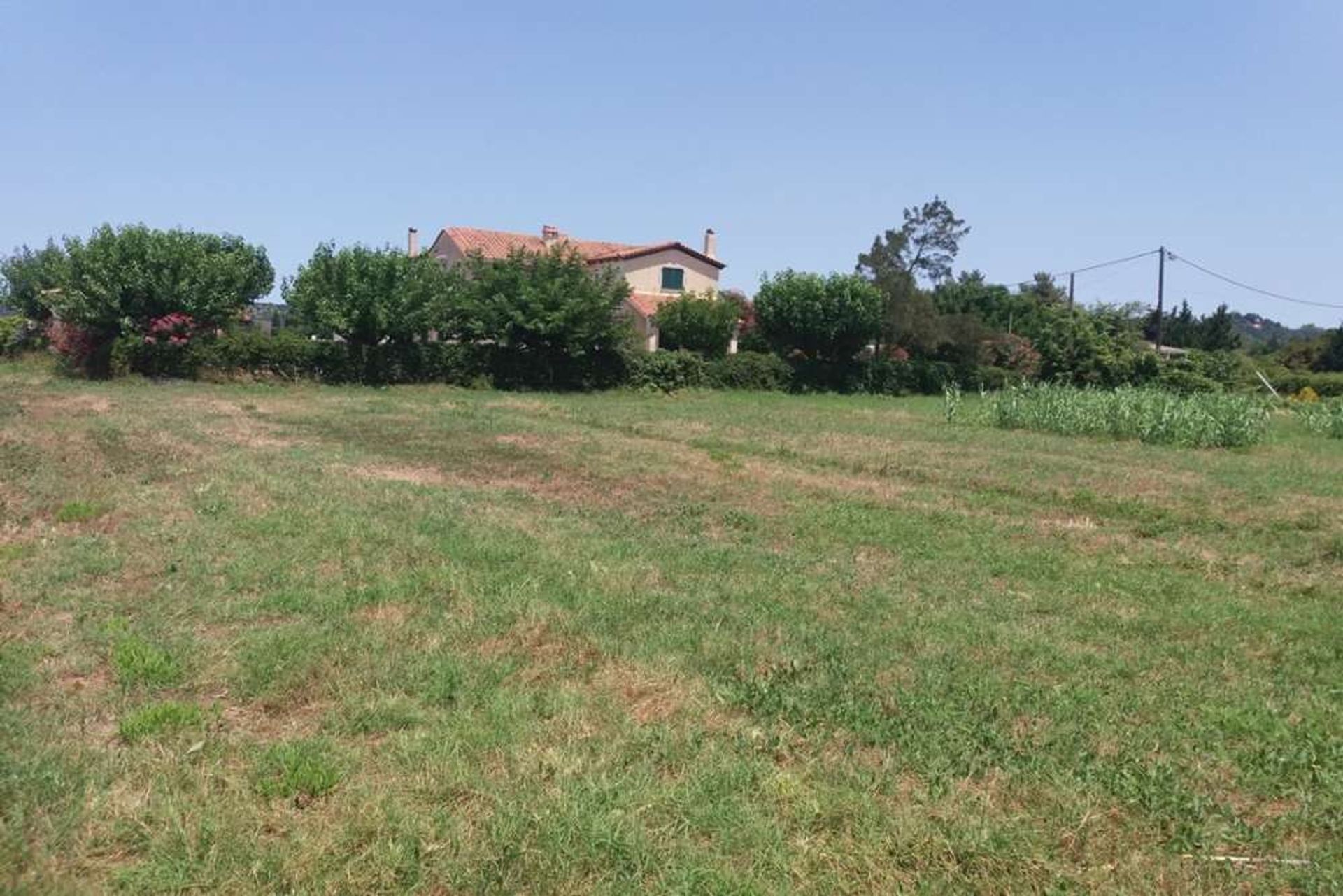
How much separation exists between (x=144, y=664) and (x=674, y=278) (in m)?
40.7

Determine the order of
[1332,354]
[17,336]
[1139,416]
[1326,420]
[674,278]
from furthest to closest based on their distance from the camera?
[1332,354]
[674,278]
[17,336]
[1326,420]
[1139,416]

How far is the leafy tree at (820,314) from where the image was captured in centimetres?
3650

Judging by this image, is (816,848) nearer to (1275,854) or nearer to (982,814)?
(982,814)

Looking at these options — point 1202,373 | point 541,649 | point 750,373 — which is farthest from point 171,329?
point 1202,373

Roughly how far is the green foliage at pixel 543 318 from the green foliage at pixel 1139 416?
43.5ft

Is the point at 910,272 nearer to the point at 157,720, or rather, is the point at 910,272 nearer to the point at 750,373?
the point at 750,373

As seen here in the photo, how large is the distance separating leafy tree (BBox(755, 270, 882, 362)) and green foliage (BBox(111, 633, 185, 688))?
3290cm

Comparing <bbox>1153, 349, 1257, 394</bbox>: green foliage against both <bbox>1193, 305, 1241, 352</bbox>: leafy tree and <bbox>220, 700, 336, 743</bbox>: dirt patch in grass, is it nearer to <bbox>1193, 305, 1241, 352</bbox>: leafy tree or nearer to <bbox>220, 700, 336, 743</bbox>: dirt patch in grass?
<bbox>1193, 305, 1241, 352</bbox>: leafy tree

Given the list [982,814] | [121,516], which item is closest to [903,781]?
[982,814]

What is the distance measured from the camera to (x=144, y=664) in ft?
16.0

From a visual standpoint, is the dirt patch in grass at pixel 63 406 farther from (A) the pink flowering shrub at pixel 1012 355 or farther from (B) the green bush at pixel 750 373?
(A) the pink flowering shrub at pixel 1012 355

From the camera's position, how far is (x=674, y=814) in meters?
3.45

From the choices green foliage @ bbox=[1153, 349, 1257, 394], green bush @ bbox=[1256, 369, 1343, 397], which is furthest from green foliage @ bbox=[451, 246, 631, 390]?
green bush @ bbox=[1256, 369, 1343, 397]

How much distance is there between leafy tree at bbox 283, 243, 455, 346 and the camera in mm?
29203
